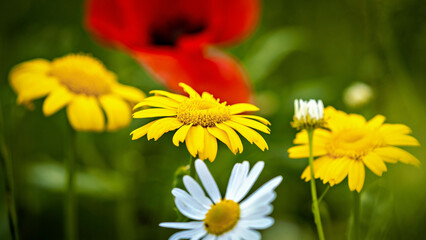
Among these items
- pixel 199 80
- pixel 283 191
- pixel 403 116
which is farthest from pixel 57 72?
pixel 403 116

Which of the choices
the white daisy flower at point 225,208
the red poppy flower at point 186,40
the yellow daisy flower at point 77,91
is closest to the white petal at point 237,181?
the white daisy flower at point 225,208

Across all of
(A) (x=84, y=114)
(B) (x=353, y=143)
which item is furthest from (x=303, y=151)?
(A) (x=84, y=114)

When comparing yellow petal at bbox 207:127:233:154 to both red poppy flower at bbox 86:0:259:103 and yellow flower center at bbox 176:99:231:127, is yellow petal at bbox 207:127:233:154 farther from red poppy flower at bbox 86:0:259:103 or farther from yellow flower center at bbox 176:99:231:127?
red poppy flower at bbox 86:0:259:103

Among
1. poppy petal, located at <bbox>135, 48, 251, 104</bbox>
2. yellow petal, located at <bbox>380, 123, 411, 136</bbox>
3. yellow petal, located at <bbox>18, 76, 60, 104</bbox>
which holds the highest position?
poppy petal, located at <bbox>135, 48, 251, 104</bbox>

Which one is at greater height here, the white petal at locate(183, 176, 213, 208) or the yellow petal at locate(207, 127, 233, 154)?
the yellow petal at locate(207, 127, 233, 154)

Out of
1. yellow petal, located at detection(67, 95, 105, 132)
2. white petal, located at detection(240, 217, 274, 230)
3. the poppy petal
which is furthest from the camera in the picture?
the poppy petal

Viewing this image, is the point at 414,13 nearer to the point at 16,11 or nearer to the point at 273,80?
the point at 273,80

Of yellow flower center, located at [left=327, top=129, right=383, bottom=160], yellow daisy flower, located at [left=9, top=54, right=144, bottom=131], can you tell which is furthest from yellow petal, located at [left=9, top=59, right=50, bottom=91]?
yellow flower center, located at [left=327, top=129, right=383, bottom=160]

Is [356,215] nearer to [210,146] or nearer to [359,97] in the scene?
[210,146]
